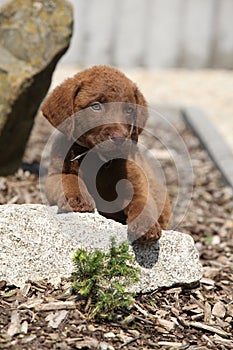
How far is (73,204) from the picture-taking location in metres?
4.08

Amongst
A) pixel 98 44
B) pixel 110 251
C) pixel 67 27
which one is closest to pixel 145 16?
pixel 98 44

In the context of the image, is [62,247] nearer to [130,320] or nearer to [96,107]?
[130,320]

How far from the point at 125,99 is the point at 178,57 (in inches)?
346

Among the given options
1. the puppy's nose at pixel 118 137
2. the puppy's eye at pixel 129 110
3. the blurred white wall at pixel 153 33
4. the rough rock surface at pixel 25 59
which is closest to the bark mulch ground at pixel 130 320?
the puppy's nose at pixel 118 137

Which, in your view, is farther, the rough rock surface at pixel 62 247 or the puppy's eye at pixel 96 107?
the puppy's eye at pixel 96 107

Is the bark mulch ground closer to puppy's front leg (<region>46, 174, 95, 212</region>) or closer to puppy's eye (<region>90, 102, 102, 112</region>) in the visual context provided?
puppy's front leg (<region>46, 174, 95, 212</region>)

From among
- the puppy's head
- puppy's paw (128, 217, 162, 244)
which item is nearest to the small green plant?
puppy's paw (128, 217, 162, 244)

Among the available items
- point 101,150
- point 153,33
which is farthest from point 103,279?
point 153,33

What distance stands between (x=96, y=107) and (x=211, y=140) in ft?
15.1

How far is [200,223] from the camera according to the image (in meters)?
6.31

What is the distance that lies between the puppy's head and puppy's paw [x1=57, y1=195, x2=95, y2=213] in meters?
0.33

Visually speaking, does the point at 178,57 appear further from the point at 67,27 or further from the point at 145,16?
the point at 67,27

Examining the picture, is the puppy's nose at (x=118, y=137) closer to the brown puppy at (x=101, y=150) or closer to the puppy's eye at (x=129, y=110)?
the brown puppy at (x=101, y=150)

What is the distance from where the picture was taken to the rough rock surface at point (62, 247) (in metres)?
3.96
